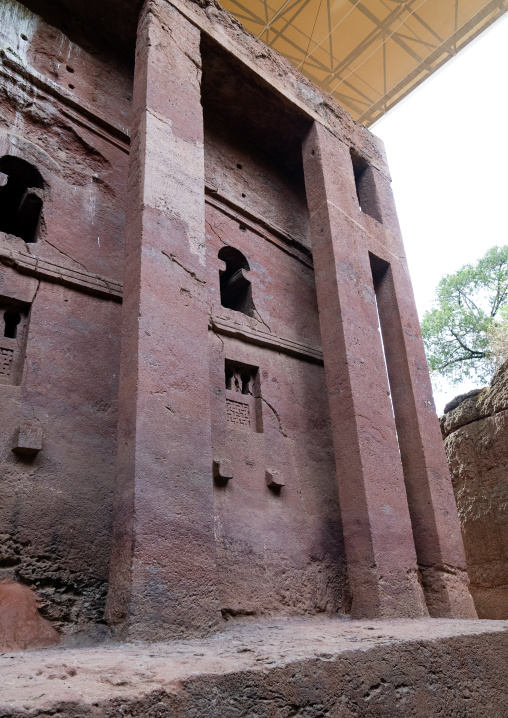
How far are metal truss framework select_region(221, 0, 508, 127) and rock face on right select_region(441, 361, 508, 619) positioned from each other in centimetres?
798

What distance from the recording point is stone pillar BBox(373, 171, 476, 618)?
5059 millimetres

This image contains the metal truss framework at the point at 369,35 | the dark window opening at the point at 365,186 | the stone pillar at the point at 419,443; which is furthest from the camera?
the metal truss framework at the point at 369,35

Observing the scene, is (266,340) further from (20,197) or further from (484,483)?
(484,483)

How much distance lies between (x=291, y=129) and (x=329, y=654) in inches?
234

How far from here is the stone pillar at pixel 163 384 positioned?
3.08 metres

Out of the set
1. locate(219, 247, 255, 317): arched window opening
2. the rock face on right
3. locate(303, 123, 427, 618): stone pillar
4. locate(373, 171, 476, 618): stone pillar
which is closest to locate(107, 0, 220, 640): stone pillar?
locate(219, 247, 255, 317): arched window opening

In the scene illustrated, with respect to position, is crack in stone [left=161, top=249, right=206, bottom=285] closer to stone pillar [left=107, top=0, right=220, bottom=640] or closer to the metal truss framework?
stone pillar [left=107, top=0, right=220, bottom=640]

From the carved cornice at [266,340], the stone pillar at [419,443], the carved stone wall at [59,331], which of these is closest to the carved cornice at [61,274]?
the carved stone wall at [59,331]

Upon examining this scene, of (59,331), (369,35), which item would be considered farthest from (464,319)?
(59,331)

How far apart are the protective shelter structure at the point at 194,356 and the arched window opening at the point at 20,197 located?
19mm

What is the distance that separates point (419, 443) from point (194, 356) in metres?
2.92

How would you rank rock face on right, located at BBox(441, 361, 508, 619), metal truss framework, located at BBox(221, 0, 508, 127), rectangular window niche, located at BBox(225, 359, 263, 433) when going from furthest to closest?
metal truss framework, located at BBox(221, 0, 508, 127)
rock face on right, located at BBox(441, 361, 508, 619)
rectangular window niche, located at BBox(225, 359, 263, 433)

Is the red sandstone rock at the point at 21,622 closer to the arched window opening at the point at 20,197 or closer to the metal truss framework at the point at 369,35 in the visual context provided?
the arched window opening at the point at 20,197

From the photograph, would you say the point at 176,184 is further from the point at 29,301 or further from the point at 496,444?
the point at 496,444
